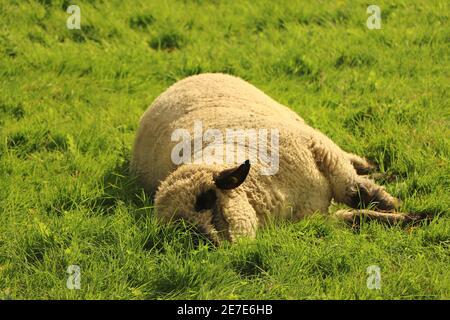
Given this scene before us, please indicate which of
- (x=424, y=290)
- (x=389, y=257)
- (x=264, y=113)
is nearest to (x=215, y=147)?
(x=264, y=113)

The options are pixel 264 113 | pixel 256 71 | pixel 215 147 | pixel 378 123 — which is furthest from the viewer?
pixel 256 71

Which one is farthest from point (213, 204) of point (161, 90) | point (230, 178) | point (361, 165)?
point (161, 90)

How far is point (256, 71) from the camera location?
9203mm

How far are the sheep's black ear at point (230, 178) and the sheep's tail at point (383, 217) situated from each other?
1132 millimetres

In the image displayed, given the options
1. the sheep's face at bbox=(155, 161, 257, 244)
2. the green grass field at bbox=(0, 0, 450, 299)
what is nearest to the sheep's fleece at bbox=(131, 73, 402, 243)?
the sheep's face at bbox=(155, 161, 257, 244)

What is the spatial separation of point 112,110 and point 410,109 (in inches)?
128

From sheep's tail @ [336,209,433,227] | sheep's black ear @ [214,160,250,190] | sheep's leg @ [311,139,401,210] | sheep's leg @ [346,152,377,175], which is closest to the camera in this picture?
sheep's black ear @ [214,160,250,190]

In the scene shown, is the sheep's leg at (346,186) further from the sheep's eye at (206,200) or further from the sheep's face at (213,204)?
the sheep's eye at (206,200)

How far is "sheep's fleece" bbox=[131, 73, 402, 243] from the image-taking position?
534cm

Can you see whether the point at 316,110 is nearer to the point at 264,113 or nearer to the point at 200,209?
the point at 264,113

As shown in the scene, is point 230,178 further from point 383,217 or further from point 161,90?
point 161,90

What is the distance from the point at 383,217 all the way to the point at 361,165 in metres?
1.24

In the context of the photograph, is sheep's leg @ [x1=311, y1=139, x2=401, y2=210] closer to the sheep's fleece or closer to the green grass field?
the sheep's fleece

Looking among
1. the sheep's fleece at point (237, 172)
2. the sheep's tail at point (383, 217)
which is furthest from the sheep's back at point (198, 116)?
the sheep's tail at point (383, 217)
